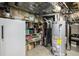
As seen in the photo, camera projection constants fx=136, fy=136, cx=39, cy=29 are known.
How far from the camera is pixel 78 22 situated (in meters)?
2.31

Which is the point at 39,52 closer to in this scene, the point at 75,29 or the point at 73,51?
the point at 73,51

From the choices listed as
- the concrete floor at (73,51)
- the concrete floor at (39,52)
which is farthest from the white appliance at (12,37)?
the concrete floor at (73,51)

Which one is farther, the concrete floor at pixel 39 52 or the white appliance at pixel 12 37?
the concrete floor at pixel 39 52

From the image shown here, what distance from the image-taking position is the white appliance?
2240 mm

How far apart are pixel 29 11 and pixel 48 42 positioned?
0.63 metres

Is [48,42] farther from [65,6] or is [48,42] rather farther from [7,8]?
[7,8]

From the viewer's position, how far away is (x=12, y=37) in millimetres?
2328

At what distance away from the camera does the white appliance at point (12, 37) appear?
224 cm

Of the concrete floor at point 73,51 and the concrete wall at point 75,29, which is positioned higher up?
the concrete wall at point 75,29

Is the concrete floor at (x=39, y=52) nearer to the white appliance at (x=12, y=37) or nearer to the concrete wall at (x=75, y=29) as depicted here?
the white appliance at (x=12, y=37)

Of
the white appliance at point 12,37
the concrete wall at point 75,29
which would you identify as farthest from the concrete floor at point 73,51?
the white appliance at point 12,37

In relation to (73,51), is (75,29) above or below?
above

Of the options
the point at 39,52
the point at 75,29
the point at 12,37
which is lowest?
the point at 39,52

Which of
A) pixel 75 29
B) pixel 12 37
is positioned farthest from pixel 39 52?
pixel 75 29
